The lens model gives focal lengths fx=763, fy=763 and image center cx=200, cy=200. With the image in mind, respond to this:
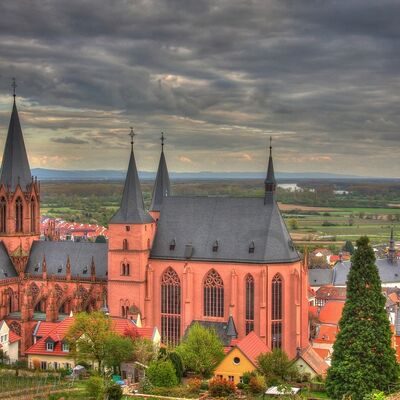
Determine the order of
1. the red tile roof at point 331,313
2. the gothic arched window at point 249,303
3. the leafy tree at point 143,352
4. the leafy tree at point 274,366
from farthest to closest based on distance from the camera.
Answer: the red tile roof at point 331,313, the gothic arched window at point 249,303, the leafy tree at point 143,352, the leafy tree at point 274,366

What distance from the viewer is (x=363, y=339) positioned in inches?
2350

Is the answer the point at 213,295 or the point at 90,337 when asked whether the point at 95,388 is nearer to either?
the point at 90,337

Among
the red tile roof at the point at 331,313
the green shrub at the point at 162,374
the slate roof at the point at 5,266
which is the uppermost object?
the slate roof at the point at 5,266

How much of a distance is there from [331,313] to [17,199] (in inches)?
1797

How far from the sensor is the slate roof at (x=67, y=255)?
98.3m

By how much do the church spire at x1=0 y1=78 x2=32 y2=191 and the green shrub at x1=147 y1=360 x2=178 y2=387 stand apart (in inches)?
1545

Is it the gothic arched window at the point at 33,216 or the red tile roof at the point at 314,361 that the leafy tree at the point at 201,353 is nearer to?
the red tile roof at the point at 314,361

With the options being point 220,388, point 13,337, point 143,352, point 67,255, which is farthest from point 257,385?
point 67,255

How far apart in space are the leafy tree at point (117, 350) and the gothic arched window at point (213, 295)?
50.2 ft

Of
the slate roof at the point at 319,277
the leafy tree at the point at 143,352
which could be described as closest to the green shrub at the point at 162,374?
the leafy tree at the point at 143,352

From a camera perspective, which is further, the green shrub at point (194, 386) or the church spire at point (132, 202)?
the church spire at point (132, 202)

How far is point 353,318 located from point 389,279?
347 feet

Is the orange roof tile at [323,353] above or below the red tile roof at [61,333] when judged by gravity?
below

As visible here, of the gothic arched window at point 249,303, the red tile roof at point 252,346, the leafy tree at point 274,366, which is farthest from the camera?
the gothic arched window at point 249,303
